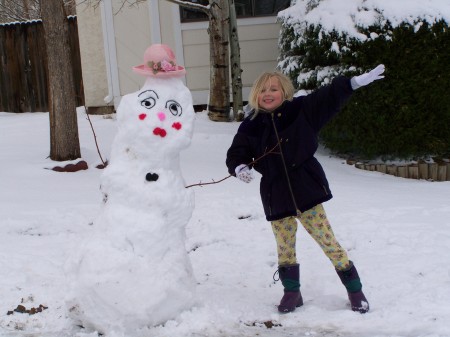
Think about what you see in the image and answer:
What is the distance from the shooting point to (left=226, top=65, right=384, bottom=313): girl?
3.65 metres

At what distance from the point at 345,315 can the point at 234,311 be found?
0.70 meters

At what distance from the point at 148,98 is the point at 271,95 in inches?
31.5

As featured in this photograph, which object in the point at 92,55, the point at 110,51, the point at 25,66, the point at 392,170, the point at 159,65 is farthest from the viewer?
the point at 25,66

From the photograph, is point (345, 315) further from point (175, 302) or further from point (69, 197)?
point (69, 197)

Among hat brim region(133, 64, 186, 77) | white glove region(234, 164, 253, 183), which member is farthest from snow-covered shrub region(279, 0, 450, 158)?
hat brim region(133, 64, 186, 77)

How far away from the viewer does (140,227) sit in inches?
133

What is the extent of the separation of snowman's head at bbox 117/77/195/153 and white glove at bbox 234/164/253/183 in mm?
384

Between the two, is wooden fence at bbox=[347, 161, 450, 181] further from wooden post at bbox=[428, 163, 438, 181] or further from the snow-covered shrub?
the snow-covered shrub

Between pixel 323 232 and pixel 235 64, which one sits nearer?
pixel 323 232

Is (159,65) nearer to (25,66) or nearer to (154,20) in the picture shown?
A: (154,20)

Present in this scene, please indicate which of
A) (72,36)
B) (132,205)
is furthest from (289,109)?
(72,36)

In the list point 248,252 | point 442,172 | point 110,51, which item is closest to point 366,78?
point 248,252

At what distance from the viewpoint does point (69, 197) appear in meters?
6.10

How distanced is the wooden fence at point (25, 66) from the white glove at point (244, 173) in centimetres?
984
